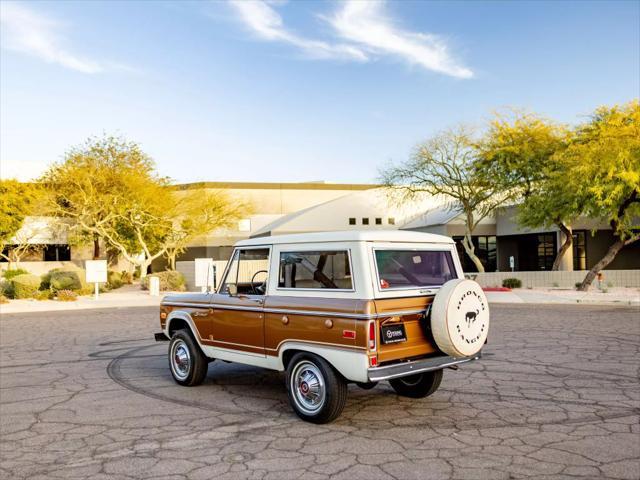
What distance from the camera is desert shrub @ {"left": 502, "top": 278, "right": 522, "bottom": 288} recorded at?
2769cm

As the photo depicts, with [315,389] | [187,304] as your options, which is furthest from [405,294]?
[187,304]

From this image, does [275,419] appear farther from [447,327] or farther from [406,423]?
[447,327]

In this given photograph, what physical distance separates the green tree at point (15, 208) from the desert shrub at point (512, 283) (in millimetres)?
29328

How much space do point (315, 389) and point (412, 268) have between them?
1.75 metres

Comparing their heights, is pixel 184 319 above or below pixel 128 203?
below

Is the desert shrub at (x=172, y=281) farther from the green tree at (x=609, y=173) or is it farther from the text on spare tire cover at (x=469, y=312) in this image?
the text on spare tire cover at (x=469, y=312)

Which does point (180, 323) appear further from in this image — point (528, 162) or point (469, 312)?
point (528, 162)

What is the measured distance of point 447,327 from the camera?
619 centimetres

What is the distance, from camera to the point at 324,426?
638 cm

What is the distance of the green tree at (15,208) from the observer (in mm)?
39844

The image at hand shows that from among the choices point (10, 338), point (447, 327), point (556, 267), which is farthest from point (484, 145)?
point (447, 327)

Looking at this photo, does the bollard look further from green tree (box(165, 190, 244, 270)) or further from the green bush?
green tree (box(165, 190, 244, 270))

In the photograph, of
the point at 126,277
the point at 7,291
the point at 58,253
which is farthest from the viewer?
the point at 58,253

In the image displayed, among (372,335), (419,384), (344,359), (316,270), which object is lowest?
(419,384)
